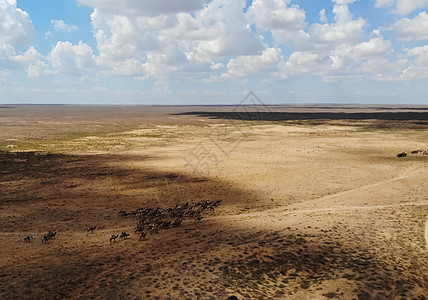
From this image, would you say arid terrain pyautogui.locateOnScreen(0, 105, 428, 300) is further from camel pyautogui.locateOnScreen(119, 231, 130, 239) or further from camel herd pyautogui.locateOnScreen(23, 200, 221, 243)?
camel herd pyautogui.locateOnScreen(23, 200, 221, 243)

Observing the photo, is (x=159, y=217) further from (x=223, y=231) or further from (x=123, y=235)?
(x=223, y=231)

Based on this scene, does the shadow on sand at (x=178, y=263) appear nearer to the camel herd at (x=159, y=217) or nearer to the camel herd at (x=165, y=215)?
the camel herd at (x=159, y=217)

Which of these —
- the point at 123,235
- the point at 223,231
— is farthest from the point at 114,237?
the point at 223,231

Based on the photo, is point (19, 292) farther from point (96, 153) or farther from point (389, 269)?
point (96, 153)

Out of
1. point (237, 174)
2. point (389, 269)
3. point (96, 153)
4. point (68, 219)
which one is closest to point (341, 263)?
point (389, 269)

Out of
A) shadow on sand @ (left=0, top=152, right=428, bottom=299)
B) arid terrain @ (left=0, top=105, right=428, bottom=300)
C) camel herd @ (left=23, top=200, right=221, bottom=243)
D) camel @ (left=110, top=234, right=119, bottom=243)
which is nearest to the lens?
shadow on sand @ (left=0, top=152, right=428, bottom=299)

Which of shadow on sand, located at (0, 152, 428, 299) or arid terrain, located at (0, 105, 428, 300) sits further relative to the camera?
arid terrain, located at (0, 105, 428, 300)

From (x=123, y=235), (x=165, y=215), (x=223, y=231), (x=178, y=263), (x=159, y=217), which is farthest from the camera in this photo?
(x=165, y=215)

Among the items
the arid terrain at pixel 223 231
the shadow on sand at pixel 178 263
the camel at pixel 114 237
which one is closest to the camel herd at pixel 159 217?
the camel at pixel 114 237

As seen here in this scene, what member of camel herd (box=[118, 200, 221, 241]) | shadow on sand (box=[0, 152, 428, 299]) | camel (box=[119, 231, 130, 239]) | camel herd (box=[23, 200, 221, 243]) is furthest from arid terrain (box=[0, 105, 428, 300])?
camel herd (box=[118, 200, 221, 241])
